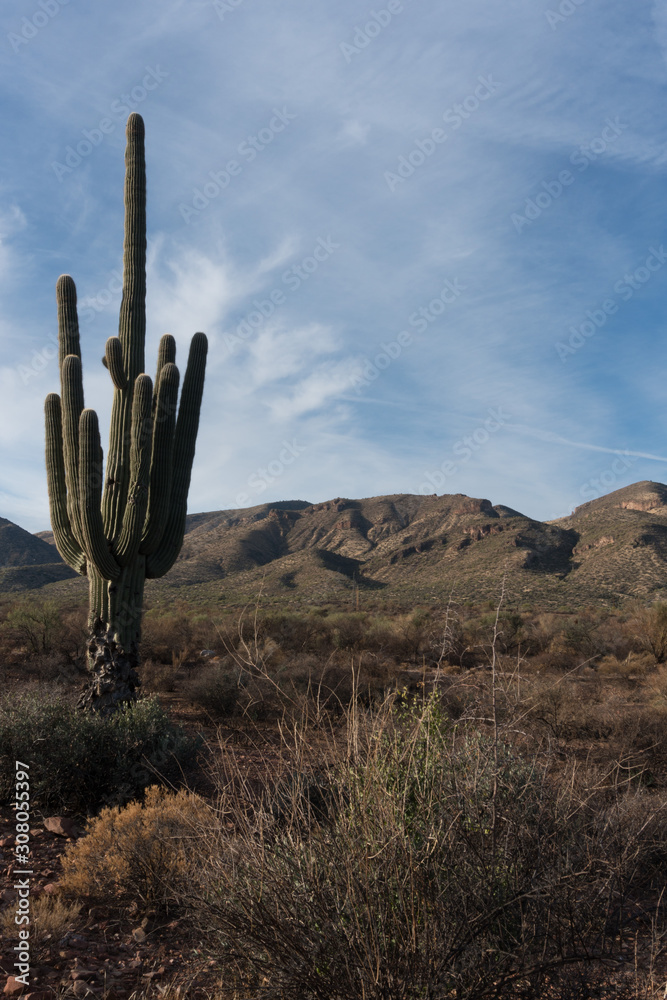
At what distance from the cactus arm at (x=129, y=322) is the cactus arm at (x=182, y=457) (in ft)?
2.36

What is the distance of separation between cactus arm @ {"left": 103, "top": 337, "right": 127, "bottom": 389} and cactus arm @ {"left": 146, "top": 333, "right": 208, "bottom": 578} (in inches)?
37.5

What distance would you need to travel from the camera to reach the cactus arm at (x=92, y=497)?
724cm

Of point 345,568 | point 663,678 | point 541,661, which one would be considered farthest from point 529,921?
point 345,568

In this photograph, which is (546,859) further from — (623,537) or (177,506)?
(623,537)

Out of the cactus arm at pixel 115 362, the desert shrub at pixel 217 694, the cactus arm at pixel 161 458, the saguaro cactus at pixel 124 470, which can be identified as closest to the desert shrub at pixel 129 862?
the saguaro cactus at pixel 124 470

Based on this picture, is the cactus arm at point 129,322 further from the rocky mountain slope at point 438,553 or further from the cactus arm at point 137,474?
the rocky mountain slope at point 438,553

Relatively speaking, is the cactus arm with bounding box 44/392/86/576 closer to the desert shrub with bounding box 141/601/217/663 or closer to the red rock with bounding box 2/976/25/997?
the red rock with bounding box 2/976/25/997

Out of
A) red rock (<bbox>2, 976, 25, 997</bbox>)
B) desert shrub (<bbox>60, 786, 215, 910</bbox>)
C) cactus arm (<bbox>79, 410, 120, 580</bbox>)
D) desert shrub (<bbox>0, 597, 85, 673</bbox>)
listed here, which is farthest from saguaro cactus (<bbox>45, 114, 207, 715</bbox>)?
desert shrub (<bbox>0, 597, 85, 673</bbox>)

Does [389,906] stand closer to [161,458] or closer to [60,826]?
[60,826]

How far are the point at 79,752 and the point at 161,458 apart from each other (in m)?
3.98

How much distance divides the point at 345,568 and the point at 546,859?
48.3m

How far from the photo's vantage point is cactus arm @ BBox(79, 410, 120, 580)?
7.24 meters

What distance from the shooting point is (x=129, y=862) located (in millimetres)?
4094

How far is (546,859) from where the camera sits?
2.84m
